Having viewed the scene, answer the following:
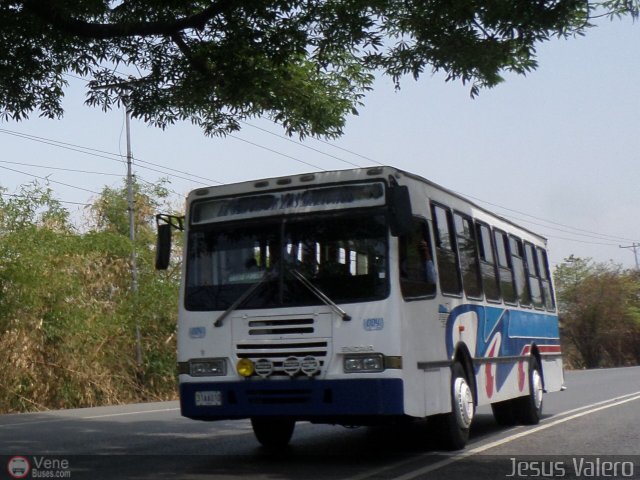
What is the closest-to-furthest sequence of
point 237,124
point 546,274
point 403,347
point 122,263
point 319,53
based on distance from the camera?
point 403,347 → point 319,53 → point 237,124 → point 546,274 → point 122,263

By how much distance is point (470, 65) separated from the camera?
11492 millimetres

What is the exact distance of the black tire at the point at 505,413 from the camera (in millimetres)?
15133

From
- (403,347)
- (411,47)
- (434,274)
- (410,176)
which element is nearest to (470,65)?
(411,47)

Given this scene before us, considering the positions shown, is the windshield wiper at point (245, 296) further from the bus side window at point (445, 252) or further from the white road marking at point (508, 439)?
the white road marking at point (508, 439)

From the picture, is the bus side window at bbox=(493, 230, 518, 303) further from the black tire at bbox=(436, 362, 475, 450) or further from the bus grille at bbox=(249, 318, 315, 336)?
the bus grille at bbox=(249, 318, 315, 336)

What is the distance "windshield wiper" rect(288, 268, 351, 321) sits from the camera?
32.5 feet

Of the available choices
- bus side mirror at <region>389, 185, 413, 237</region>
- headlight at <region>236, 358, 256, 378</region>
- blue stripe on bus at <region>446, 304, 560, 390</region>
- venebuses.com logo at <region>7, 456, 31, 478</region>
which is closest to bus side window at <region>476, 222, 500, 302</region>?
blue stripe on bus at <region>446, 304, 560, 390</region>

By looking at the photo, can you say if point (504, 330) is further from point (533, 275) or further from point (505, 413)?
point (533, 275)

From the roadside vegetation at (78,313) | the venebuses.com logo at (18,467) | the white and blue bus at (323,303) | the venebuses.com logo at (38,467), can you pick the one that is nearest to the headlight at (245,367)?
the white and blue bus at (323,303)

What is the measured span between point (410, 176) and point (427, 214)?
496 mm

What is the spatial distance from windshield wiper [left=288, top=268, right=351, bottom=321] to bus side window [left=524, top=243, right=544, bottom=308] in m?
6.48

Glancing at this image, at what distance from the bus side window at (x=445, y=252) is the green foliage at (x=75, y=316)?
16.4 metres

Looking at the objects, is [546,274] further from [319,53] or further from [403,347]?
[403,347]

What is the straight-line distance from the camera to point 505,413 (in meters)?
15.1
